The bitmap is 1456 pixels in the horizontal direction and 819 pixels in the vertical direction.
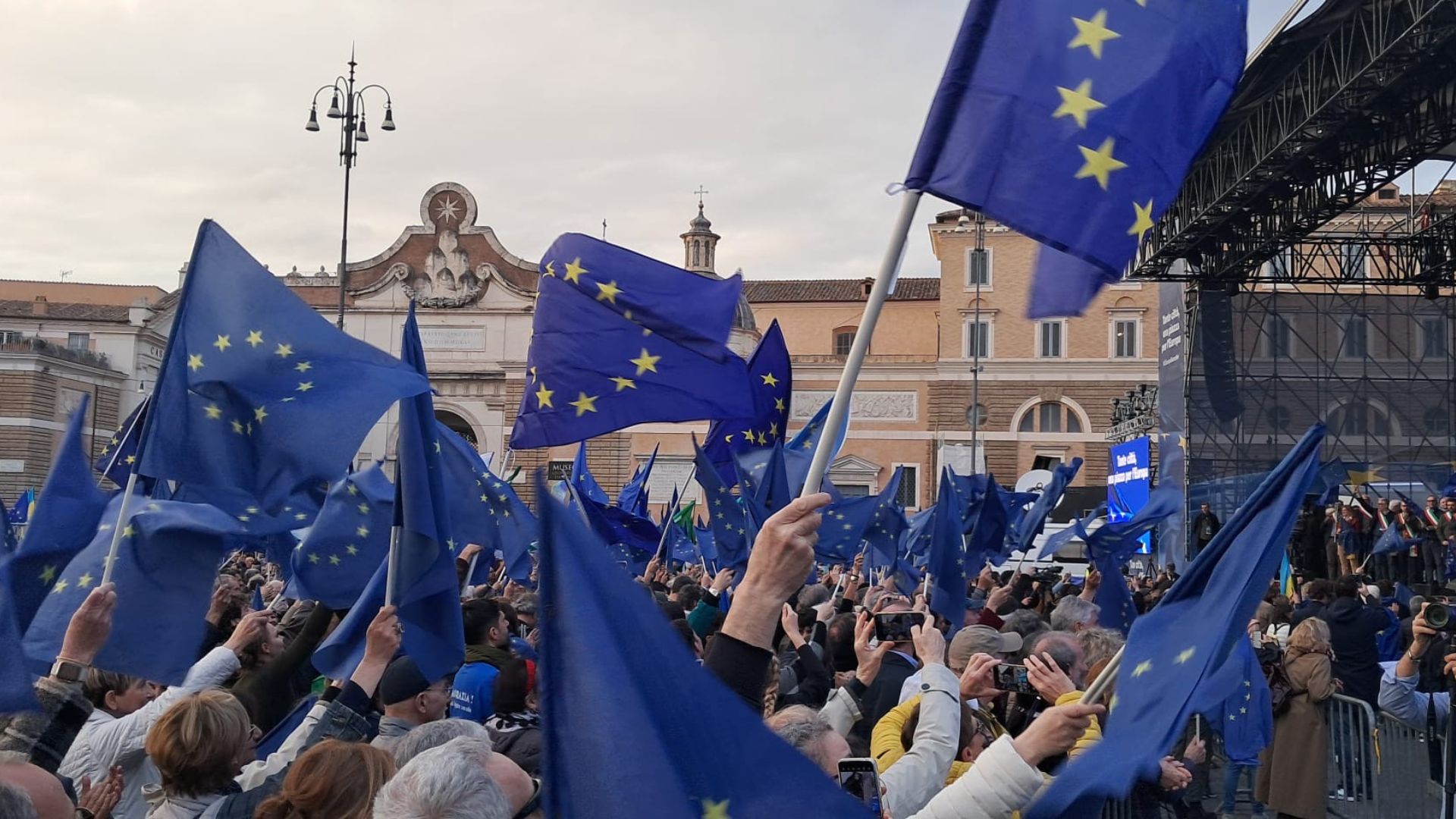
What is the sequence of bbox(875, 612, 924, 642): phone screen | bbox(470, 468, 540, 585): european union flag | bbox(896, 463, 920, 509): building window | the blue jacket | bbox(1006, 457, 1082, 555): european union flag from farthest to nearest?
bbox(896, 463, 920, 509): building window → bbox(1006, 457, 1082, 555): european union flag → bbox(470, 468, 540, 585): european union flag → bbox(875, 612, 924, 642): phone screen → the blue jacket

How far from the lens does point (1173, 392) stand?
23.9 m

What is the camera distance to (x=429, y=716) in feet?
14.3

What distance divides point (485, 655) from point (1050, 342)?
47870 mm

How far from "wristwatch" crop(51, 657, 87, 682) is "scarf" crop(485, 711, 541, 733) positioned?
1.28 m

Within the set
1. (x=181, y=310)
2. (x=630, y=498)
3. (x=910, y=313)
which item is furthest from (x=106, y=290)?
(x=181, y=310)

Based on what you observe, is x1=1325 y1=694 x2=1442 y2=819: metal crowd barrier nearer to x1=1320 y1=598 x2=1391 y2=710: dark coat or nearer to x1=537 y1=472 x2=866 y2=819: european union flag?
x1=1320 y1=598 x2=1391 y2=710: dark coat

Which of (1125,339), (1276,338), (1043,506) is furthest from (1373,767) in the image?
(1125,339)

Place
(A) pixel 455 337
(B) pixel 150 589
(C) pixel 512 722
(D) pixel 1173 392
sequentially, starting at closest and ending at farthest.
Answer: (C) pixel 512 722 < (B) pixel 150 589 < (D) pixel 1173 392 < (A) pixel 455 337

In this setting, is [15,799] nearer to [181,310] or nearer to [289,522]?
[181,310]

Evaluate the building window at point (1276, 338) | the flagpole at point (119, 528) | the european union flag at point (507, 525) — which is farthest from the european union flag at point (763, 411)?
the building window at point (1276, 338)

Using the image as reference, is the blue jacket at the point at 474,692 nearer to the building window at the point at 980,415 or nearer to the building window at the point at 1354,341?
the building window at the point at 1354,341

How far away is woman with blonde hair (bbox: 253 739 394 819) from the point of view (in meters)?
2.97

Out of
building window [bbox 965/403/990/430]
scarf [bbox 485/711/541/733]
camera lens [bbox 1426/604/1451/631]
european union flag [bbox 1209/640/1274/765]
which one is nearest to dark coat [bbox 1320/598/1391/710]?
european union flag [bbox 1209/640/1274/765]

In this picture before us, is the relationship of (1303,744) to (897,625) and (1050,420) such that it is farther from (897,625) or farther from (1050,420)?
(1050,420)
